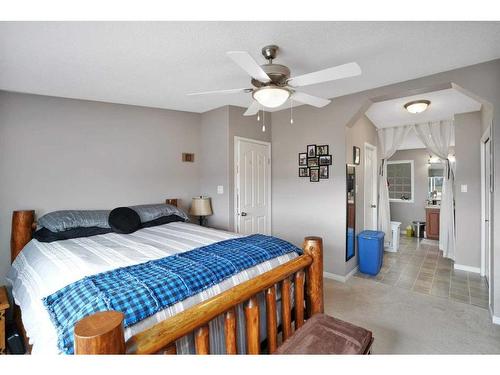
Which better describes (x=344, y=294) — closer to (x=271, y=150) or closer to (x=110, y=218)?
(x=271, y=150)

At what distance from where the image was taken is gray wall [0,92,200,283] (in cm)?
238

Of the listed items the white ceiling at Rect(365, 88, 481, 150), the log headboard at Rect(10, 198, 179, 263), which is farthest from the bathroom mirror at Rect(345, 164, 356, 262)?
the log headboard at Rect(10, 198, 179, 263)

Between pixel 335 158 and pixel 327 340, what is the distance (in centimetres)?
247

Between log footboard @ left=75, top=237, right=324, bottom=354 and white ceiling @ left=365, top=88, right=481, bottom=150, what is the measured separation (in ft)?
9.15

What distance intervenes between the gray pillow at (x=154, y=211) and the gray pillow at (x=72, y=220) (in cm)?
35

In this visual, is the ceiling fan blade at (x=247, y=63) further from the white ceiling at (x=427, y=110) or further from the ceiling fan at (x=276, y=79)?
the white ceiling at (x=427, y=110)

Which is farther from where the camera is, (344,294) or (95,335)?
(344,294)

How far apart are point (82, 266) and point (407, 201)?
7.15 metres

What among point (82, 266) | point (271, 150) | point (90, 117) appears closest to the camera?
point (82, 266)

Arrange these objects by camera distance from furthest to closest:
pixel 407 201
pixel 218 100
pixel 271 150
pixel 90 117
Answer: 1. pixel 407 201
2. pixel 271 150
3. pixel 218 100
4. pixel 90 117

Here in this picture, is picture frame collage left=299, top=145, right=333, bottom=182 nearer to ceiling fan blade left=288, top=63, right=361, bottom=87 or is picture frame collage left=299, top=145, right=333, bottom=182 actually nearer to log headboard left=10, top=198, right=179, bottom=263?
ceiling fan blade left=288, top=63, right=361, bottom=87

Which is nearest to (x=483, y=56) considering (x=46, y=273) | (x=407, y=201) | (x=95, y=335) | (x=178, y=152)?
(x=95, y=335)
